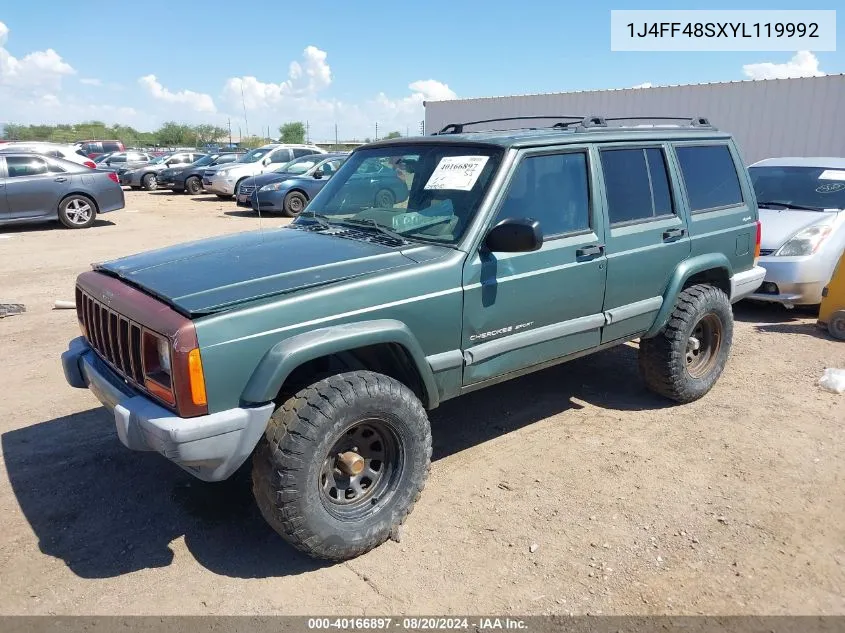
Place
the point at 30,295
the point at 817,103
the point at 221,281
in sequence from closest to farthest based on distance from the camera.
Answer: the point at 221,281 < the point at 30,295 < the point at 817,103

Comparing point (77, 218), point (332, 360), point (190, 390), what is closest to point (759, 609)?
point (332, 360)

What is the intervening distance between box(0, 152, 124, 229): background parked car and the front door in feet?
42.6

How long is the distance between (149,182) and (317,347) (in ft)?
79.7

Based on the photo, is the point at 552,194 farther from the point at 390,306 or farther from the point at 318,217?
the point at 318,217

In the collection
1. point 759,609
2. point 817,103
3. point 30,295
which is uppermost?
point 817,103

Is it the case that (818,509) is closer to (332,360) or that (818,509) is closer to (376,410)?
(376,410)

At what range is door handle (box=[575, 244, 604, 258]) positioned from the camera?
3.83 meters

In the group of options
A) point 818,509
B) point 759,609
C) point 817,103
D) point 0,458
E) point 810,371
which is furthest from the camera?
point 817,103

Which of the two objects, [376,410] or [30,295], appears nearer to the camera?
[376,410]

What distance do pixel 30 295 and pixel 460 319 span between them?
6.88 metres

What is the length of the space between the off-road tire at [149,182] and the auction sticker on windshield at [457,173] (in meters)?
23.3

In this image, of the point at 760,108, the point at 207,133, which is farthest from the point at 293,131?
the point at 760,108

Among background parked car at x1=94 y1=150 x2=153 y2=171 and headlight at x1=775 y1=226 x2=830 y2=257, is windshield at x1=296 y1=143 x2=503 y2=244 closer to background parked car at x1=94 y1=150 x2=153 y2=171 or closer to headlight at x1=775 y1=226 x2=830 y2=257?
headlight at x1=775 y1=226 x2=830 y2=257

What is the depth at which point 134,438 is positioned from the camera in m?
2.75
